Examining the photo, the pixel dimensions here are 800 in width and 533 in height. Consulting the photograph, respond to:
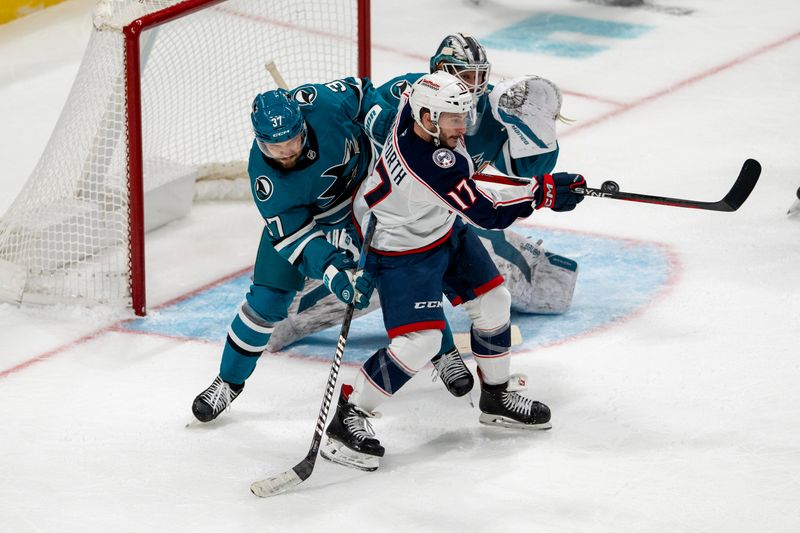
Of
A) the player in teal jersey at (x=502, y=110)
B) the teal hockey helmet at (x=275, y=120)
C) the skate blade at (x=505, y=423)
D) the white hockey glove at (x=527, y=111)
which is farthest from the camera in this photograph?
the white hockey glove at (x=527, y=111)

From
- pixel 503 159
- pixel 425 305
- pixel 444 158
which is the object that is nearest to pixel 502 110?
pixel 503 159

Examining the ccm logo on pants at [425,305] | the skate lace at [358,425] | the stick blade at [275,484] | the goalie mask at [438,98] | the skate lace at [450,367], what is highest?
the goalie mask at [438,98]

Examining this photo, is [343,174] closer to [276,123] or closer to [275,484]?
[276,123]

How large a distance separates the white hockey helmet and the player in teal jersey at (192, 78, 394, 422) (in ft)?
1.13

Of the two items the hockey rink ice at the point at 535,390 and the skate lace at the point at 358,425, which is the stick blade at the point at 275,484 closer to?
the hockey rink ice at the point at 535,390

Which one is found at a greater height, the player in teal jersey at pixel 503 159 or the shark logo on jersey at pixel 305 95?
the shark logo on jersey at pixel 305 95

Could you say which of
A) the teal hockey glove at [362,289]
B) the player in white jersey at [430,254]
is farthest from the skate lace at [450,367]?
the teal hockey glove at [362,289]

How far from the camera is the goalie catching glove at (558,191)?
142 inches

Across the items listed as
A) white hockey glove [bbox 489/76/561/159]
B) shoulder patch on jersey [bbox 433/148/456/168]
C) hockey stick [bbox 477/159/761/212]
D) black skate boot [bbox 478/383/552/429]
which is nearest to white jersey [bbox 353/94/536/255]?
shoulder patch on jersey [bbox 433/148/456/168]

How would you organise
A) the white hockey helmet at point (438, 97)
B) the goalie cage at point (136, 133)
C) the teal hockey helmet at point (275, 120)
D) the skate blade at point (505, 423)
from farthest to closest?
the goalie cage at point (136, 133) < the skate blade at point (505, 423) < the teal hockey helmet at point (275, 120) < the white hockey helmet at point (438, 97)

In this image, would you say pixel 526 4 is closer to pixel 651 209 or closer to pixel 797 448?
pixel 651 209

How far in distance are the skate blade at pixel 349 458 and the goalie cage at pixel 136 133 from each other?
4.18ft

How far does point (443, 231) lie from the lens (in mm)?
3725

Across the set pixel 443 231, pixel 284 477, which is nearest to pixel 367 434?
pixel 284 477
